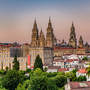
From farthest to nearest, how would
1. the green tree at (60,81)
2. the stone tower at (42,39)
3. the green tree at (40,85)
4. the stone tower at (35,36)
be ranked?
the stone tower at (35,36)
the stone tower at (42,39)
the green tree at (60,81)
the green tree at (40,85)

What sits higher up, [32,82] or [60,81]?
[32,82]

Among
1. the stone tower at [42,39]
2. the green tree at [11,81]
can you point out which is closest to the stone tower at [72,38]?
the stone tower at [42,39]

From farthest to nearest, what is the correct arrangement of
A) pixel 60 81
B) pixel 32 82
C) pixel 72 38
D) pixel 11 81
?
pixel 72 38 < pixel 60 81 < pixel 11 81 < pixel 32 82

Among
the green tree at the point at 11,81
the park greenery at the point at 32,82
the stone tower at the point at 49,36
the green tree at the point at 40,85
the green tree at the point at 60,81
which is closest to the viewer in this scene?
the green tree at the point at 40,85

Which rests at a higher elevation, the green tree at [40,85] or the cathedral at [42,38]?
the cathedral at [42,38]

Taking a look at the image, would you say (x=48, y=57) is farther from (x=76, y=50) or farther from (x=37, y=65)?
(x=76, y=50)

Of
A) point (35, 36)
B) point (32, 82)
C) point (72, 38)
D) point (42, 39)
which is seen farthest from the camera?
point (72, 38)

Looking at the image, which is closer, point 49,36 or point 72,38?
point 49,36

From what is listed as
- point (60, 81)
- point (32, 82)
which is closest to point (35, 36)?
point (60, 81)

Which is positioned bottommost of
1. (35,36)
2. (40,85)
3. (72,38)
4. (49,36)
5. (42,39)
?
(40,85)

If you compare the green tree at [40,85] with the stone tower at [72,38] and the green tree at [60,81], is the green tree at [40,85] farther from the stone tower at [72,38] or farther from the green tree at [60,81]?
the stone tower at [72,38]

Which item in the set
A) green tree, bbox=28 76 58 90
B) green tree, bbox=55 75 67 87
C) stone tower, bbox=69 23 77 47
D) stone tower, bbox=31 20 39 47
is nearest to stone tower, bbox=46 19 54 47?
stone tower, bbox=31 20 39 47

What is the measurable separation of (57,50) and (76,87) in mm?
73942

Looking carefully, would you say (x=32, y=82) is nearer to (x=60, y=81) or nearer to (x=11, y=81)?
(x=11, y=81)
